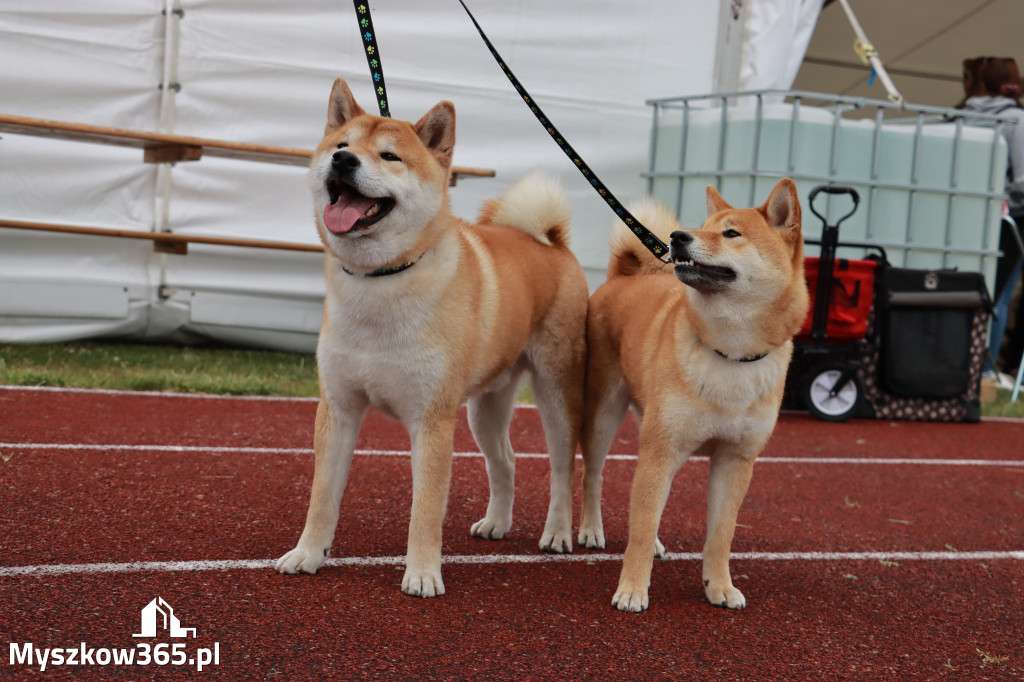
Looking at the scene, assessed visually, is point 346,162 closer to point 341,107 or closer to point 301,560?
point 341,107

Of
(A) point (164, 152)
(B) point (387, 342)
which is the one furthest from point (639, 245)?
(A) point (164, 152)

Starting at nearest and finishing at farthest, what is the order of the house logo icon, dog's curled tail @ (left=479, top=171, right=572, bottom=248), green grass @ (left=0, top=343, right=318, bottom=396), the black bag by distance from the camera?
the house logo icon < dog's curled tail @ (left=479, top=171, right=572, bottom=248) < green grass @ (left=0, top=343, right=318, bottom=396) < the black bag

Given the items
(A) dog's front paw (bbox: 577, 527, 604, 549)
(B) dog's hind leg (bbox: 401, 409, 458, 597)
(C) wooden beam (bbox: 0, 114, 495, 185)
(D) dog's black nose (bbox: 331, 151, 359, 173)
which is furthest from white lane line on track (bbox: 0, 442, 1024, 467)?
(C) wooden beam (bbox: 0, 114, 495, 185)

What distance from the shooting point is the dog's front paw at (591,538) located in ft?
12.2

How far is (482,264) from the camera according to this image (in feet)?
11.0

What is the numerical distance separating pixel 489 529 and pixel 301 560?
89 cm

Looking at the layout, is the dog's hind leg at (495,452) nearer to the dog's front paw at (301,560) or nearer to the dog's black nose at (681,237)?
the dog's front paw at (301,560)

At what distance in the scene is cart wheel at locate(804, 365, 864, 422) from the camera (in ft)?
23.6

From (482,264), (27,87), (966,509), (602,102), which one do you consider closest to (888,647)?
(482,264)

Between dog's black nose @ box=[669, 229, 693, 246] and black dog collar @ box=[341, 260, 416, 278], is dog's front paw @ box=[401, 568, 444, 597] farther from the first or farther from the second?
dog's black nose @ box=[669, 229, 693, 246]

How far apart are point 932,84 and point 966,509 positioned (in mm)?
8105

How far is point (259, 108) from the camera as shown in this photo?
27.0 ft

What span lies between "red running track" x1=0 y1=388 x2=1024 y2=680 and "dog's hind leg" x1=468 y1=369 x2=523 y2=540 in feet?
0.23

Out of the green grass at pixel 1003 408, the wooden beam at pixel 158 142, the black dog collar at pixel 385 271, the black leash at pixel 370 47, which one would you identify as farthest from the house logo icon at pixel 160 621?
the green grass at pixel 1003 408
